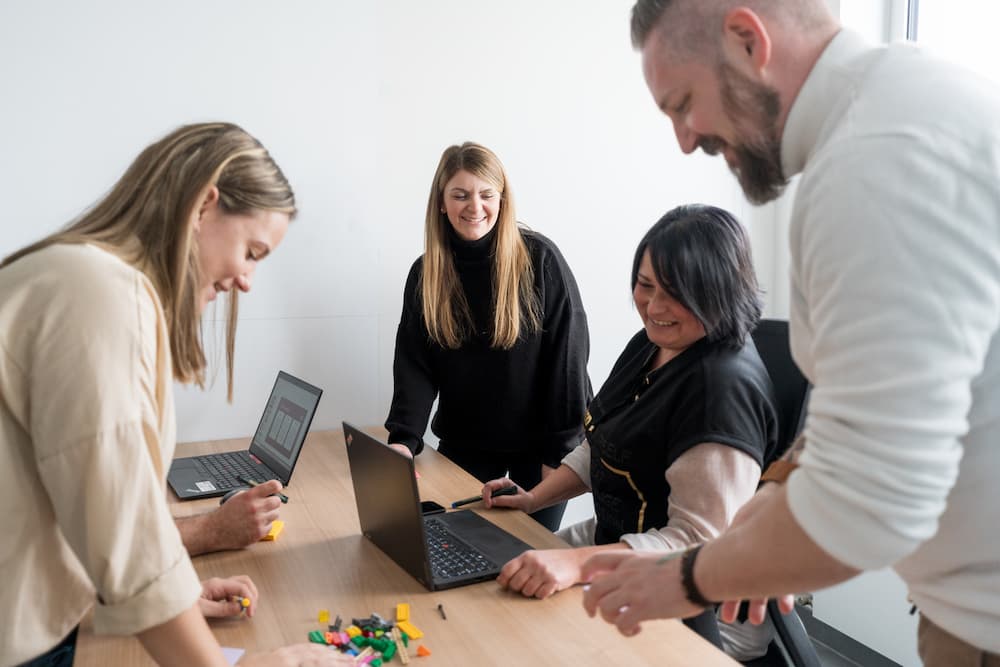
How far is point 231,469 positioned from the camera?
224 cm

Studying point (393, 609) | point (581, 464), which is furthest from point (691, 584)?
point (581, 464)

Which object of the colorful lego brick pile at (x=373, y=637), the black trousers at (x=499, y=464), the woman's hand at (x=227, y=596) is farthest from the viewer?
the black trousers at (x=499, y=464)

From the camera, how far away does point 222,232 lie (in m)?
1.19

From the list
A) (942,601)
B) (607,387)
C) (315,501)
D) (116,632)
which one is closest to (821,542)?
(942,601)

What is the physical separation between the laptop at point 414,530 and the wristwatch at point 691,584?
0.58 m

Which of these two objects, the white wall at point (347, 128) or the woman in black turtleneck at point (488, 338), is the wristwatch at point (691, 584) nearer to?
the woman in black turtleneck at point (488, 338)

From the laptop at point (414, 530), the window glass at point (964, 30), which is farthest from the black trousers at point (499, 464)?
the window glass at point (964, 30)

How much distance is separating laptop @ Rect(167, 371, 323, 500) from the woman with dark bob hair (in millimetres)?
484

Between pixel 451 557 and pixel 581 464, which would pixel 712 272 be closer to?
pixel 581 464

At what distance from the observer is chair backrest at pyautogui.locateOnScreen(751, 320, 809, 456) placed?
1.76 metres

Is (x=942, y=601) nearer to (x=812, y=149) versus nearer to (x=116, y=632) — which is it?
(x=812, y=149)

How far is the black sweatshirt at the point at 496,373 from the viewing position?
251 cm

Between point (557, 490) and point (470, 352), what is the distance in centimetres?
63

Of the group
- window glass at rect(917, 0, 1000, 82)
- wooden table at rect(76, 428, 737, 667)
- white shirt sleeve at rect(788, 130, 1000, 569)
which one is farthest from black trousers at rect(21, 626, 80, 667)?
window glass at rect(917, 0, 1000, 82)
